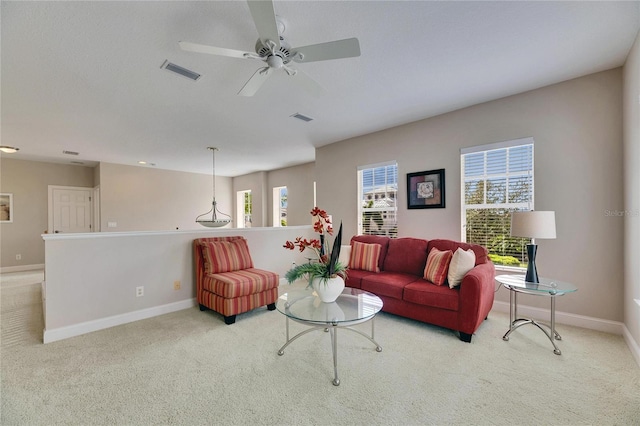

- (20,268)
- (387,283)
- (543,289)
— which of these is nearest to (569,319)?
(543,289)

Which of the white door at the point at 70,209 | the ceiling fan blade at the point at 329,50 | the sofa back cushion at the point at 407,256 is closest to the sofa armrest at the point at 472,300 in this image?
the sofa back cushion at the point at 407,256

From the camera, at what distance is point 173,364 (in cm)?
221

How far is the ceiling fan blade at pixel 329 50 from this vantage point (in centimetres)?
176

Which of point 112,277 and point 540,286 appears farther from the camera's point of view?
point 112,277

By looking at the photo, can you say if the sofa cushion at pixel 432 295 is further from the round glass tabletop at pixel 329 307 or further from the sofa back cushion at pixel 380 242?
the sofa back cushion at pixel 380 242

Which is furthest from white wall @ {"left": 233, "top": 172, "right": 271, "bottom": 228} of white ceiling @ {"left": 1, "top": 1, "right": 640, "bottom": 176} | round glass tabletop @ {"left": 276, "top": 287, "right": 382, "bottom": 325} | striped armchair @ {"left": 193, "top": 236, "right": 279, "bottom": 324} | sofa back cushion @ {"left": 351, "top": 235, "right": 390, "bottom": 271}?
round glass tabletop @ {"left": 276, "top": 287, "right": 382, "bottom": 325}

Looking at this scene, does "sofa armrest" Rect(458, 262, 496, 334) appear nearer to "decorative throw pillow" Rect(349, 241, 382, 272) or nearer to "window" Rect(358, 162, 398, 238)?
"decorative throw pillow" Rect(349, 241, 382, 272)

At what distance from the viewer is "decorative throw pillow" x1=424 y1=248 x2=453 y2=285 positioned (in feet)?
9.55

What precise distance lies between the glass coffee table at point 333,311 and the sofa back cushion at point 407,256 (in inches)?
39.3

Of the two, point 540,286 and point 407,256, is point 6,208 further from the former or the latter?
point 540,286

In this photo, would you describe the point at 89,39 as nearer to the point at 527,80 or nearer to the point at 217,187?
the point at 527,80

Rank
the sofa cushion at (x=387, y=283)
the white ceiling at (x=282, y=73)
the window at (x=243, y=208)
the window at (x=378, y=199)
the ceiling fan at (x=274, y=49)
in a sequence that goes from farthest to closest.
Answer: the window at (x=243, y=208) < the window at (x=378, y=199) < the sofa cushion at (x=387, y=283) < the white ceiling at (x=282, y=73) < the ceiling fan at (x=274, y=49)

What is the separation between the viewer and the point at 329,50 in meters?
1.85

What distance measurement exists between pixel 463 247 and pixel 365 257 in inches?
48.7
